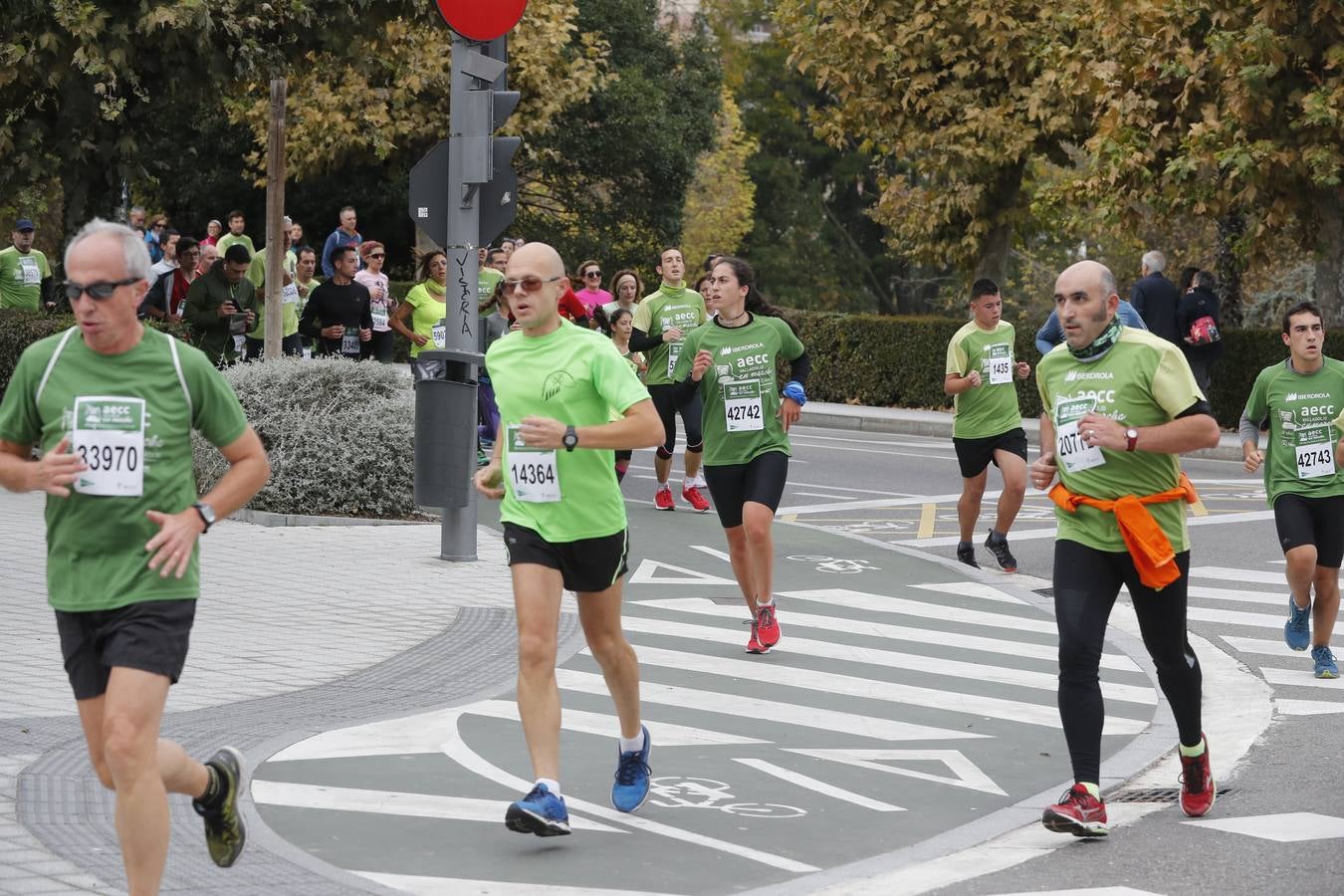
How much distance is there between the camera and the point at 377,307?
1988cm

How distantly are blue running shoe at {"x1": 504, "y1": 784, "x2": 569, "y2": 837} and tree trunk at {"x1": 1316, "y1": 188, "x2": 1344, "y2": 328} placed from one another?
20694mm

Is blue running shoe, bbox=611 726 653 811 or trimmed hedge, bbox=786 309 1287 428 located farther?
trimmed hedge, bbox=786 309 1287 428

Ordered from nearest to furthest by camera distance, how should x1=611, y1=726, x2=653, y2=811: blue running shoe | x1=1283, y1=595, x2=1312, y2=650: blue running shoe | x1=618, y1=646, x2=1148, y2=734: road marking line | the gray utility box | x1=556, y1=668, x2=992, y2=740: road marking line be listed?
x1=611, y1=726, x2=653, y2=811: blue running shoe → x1=556, y1=668, x2=992, y2=740: road marking line → x1=618, y1=646, x2=1148, y2=734: road marking line → x1=1283, y1=595, x2=1312, y2=650: blue running shoe → the gray utility box

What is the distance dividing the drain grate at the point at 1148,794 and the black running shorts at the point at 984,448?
6.05m

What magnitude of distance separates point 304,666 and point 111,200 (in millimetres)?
12284

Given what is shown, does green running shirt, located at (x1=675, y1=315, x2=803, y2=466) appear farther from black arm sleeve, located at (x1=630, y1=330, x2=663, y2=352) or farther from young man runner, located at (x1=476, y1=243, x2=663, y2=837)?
black arm sleeve, located at (x1=630, y1=330, x2=663, y2=352)

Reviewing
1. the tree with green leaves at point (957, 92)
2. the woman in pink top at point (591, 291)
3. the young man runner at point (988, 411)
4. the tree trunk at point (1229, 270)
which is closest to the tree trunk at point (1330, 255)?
the tree trunk at point (1229, 270)

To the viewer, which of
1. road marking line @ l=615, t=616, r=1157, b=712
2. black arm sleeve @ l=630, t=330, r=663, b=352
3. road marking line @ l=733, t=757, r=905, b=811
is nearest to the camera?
road marking line @ l=733, t=757, r=905, b=811

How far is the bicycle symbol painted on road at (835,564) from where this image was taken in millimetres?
13375

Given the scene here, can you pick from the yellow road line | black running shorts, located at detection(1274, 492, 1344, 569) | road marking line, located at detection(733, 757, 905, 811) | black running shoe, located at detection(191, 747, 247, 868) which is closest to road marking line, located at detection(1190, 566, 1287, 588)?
the yellow road line

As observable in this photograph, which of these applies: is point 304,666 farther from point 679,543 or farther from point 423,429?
point 679,543

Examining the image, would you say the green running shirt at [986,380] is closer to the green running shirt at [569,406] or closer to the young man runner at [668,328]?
the young man runner at [668,328]

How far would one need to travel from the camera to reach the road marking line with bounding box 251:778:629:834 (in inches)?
262

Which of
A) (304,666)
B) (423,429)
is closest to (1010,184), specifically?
(423,429)
